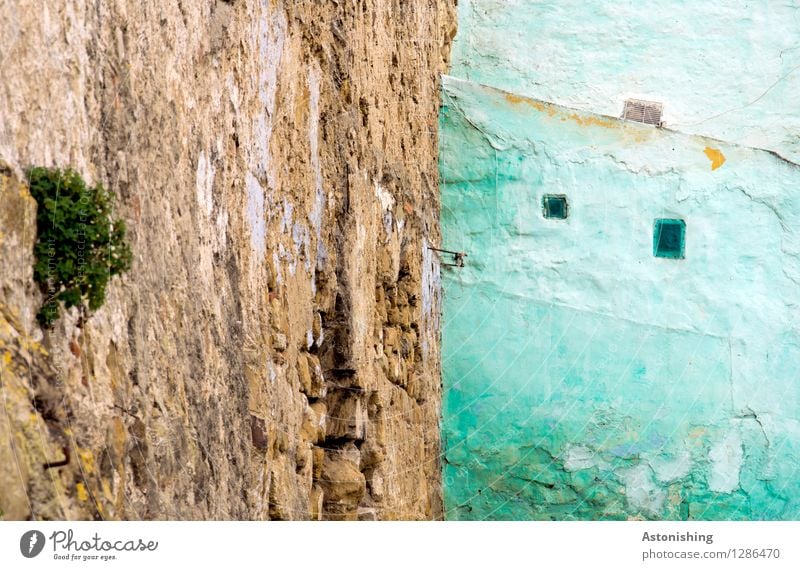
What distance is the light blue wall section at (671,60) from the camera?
818cm

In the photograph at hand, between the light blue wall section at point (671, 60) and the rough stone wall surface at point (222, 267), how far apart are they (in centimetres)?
131

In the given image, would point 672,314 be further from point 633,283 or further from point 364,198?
point 364,198

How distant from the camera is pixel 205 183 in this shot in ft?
13.0

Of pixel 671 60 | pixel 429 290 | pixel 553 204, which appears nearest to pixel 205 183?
pixel 429 290

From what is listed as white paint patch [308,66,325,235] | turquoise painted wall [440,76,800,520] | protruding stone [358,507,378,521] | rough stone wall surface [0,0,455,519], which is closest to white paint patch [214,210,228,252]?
rough stone wall surface [0,0,455,519]

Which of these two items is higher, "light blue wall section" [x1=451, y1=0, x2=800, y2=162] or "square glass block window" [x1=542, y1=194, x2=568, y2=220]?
"light blue wall section" [x1=451, y1=0, x2=800, y2=162]

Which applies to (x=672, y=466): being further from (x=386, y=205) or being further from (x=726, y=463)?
(x=386, y=205)

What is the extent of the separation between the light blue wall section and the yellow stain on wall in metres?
0.16

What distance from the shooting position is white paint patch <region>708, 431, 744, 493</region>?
7.86 meters

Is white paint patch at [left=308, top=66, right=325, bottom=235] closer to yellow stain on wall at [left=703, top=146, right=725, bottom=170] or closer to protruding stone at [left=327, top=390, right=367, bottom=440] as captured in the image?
protruding stone at [left=327, top=390, right=367, bottom=440]

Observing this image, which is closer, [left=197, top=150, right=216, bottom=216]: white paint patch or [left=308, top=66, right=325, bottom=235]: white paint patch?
[left=197, top=150, right=216, bottom=216]: white paint patch

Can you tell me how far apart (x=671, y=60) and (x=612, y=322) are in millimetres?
1700

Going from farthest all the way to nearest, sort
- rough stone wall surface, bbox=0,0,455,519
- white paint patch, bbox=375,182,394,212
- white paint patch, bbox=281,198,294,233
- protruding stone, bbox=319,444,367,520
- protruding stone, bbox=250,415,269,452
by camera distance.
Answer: white paint patch, bbox=375,182,394,212
protruding stone, bbox=319,444,367,520
white paint patch, bbox=281,198,294,233
protruding stone, bbox=250,415,269,452
rough stone wall surface, bbox=0,0,455,519

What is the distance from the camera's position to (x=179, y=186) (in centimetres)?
373
